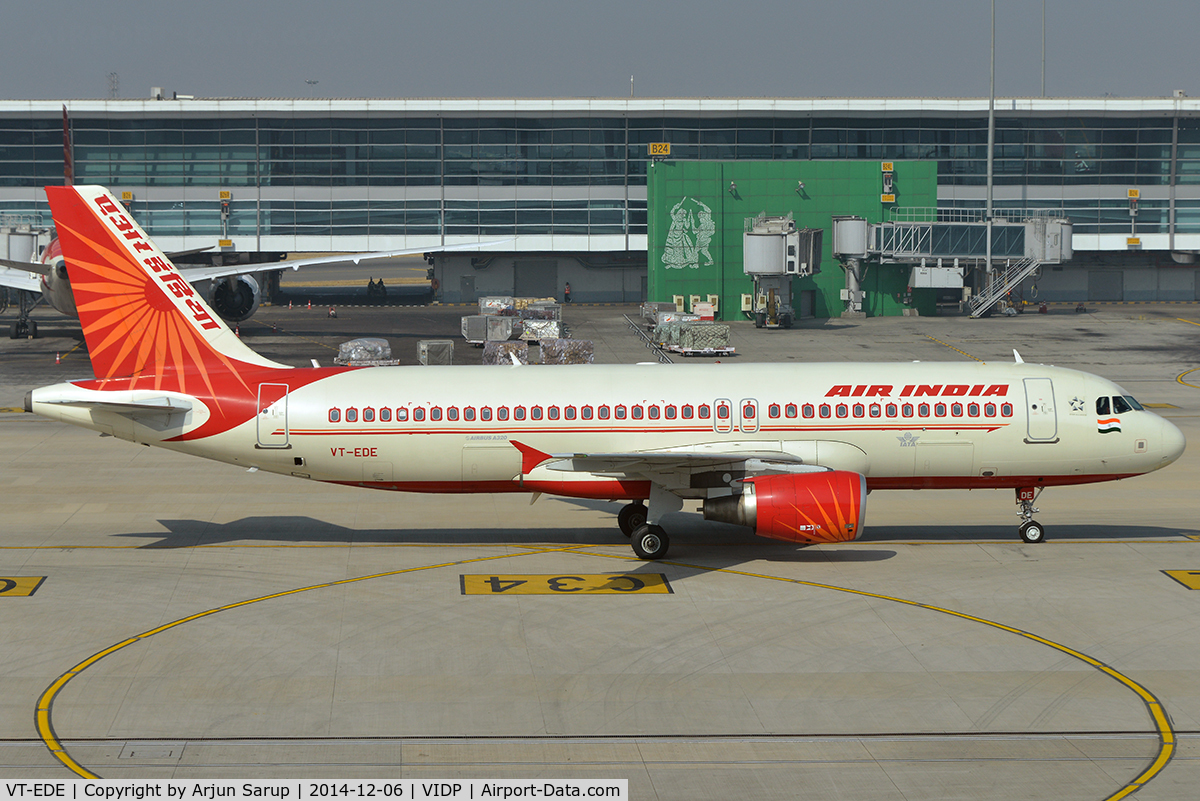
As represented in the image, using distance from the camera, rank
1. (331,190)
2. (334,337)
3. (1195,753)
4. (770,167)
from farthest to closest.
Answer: (331,190) < (770,167) < (334,337) < (1195,753)

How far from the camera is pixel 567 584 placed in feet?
94.5

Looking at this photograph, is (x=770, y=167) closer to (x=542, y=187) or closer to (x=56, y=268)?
(x=542, y=187)

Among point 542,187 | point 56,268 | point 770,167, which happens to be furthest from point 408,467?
point 542,187

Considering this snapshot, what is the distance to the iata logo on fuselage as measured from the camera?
1240 inches

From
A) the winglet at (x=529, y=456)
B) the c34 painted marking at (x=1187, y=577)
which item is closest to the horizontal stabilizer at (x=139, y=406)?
the winglet at (x=529, y=456)

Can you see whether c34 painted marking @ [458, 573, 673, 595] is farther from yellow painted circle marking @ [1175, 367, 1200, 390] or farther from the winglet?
yellow painted circle marking @ [1175, 367, 1200, 390]

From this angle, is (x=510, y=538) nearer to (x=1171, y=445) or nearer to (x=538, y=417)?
(x=538, y=417)

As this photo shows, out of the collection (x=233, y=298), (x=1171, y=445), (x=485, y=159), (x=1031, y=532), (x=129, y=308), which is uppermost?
(x=485, y=159)

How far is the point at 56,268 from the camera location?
7206 cm

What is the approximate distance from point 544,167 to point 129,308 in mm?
87871

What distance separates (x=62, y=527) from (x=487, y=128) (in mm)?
87032

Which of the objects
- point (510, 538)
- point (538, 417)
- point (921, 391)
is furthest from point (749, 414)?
point (510, 538)

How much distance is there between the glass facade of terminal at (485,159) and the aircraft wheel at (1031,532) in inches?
3409

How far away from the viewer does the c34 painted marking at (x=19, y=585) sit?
1101 inches
